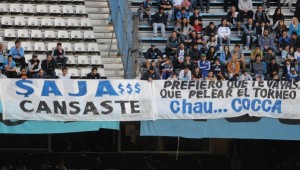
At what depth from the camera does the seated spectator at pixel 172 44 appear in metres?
23.4

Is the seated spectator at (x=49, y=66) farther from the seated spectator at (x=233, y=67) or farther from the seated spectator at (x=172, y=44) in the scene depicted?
the seated spectator at (x=233, y=67)

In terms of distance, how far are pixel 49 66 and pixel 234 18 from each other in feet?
24.1

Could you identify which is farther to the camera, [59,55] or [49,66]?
[59,55]

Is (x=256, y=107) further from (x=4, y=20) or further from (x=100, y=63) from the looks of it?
(x=4, y=20)

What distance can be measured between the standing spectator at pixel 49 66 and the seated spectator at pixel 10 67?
2.77 feet

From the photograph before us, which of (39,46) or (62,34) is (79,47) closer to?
(62,34)

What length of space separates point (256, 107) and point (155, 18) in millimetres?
6583

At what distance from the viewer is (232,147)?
2338 centimetres

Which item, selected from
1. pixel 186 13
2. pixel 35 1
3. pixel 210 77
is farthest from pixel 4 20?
pixel 210 77

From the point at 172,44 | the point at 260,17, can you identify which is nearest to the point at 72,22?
the point at 172,44

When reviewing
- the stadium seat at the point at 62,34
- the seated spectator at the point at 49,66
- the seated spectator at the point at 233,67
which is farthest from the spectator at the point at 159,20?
the seated spectator at the point at 49,66

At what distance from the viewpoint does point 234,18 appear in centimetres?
2553

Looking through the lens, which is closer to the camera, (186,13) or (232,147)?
(232,147)

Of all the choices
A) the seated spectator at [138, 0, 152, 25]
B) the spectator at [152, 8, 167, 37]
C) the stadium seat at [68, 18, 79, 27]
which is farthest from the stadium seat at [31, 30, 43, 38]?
the spectator at [152, 8, 167, 37]
